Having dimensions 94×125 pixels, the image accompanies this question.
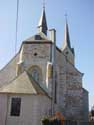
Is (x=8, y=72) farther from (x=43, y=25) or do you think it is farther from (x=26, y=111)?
(x=43, y=25)

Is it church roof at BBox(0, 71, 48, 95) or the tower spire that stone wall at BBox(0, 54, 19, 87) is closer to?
church roof at BBox(0, 71, 48, 95)

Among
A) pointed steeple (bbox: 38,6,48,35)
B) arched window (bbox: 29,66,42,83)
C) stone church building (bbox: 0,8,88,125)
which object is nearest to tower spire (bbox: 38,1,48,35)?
pointed steeple (bbox: 38,6,48,35)

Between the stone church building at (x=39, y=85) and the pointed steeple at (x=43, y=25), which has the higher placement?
the pointed steeple at (x=43, y=25)

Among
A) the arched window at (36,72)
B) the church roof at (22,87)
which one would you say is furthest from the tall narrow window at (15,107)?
the arched window at (36,72)

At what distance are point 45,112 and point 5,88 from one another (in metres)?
4.30

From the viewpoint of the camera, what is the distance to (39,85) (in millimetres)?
23453

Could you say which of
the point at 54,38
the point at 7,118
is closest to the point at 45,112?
the point at 7,118

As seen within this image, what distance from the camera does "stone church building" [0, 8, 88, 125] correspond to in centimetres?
1956

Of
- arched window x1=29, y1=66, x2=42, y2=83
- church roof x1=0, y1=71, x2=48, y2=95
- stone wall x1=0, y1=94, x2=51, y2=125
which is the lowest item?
stone wall x1=0, y1=94, x2=51, y2=125

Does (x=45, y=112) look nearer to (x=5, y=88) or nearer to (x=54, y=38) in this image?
(x=5, y=88)

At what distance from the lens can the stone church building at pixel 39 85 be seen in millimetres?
19562

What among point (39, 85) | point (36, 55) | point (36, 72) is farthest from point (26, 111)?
point (36, 55)

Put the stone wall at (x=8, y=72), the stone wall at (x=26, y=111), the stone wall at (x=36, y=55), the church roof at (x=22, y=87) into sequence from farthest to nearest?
the stone wall at (x=8, y=72), the stone wall at (x=36, y=55), the church roof at (x=22, y=87), the stone wall at (x=26, y=111)

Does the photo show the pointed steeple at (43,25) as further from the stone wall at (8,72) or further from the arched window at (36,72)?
the arched window at (36,72)
